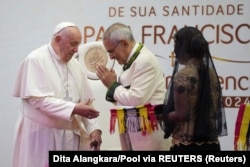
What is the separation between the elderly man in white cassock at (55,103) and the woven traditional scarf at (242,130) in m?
0.72

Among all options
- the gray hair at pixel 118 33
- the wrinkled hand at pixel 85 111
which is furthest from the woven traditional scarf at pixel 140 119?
the gray hair at pixel 118 33

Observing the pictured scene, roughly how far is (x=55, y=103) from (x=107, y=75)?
0.31 metres

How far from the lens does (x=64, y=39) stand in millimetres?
2936

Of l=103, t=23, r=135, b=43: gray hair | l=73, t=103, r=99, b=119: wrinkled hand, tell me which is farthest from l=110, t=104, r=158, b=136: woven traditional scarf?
l=103, t=23, r=135, b=43: gray hair

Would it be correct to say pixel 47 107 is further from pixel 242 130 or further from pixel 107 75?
pixel 242 130

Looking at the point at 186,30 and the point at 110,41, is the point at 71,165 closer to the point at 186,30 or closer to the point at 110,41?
the point at 110,41

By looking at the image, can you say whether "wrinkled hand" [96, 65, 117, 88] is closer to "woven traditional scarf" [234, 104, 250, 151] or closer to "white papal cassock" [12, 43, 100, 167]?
"white papal cassock" [12, 43, 100, 167]


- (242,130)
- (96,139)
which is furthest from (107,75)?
(242,130)

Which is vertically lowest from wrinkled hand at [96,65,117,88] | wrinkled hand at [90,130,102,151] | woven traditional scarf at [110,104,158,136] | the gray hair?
wrinkled hand at [90,130,102,151]

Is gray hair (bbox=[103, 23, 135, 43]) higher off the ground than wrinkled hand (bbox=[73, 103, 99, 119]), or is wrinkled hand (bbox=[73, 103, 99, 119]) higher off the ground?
gray hair (bbox=[103, 23, 135, 43])

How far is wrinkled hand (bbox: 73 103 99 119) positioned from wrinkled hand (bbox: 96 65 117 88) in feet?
0.50

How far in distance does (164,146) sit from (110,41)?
623 mm

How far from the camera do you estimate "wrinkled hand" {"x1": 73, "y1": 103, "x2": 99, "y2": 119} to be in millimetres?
2895

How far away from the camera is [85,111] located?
2916mm
